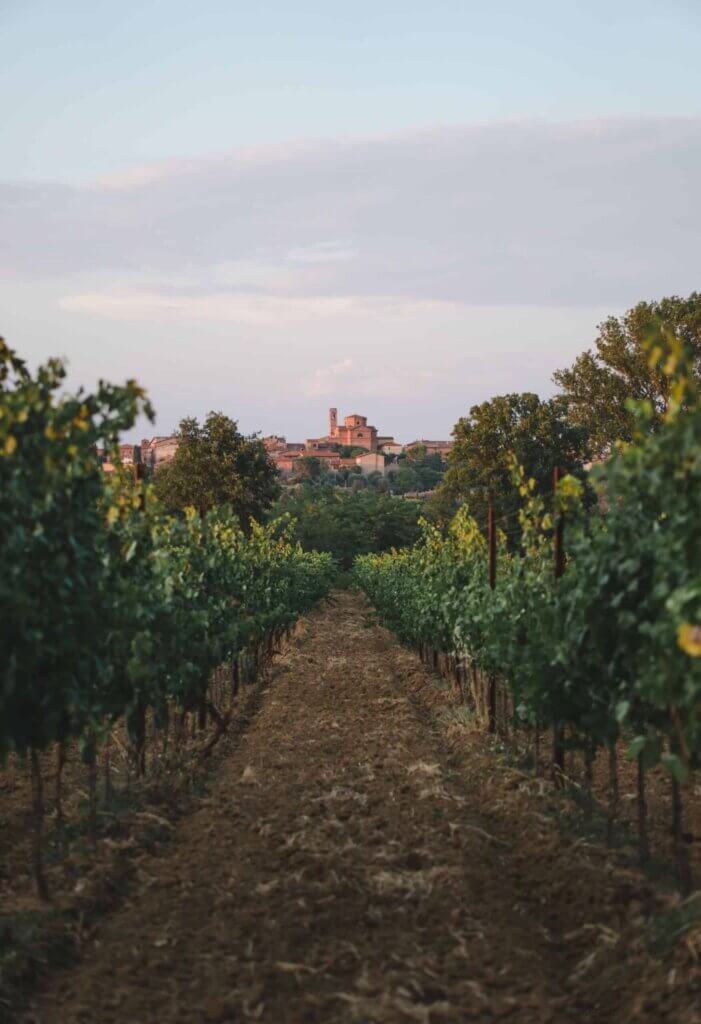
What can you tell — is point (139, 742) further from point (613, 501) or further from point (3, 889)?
point (613, 501)

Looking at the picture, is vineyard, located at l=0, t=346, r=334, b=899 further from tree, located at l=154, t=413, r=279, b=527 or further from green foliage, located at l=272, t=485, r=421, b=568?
green foliage, located at l=272, t=485, r=421, b=568

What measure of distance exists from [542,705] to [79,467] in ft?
15.5

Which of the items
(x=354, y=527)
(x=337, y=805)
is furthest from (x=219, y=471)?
(x=337, y=805)

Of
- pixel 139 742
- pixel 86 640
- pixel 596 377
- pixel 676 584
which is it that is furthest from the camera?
pixel 596 377

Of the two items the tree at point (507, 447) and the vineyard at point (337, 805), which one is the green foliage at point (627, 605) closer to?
the vineyard at point (337, 805)

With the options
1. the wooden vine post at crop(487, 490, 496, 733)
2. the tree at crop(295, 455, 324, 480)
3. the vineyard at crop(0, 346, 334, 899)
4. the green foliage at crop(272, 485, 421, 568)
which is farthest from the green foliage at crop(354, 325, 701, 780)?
the tree at crop(295, 455, 324, 480)

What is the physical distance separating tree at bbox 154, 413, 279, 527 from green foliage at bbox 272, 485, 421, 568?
1844cm

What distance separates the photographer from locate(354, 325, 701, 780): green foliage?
656 centimetres

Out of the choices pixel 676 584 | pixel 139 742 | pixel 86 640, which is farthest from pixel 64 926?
pixel 676 584

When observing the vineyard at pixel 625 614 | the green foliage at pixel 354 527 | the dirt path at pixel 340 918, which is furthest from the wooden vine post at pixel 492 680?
the green foliage at pixel 354 527

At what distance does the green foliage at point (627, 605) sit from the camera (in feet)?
21.5

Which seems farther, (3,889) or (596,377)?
(596,377)

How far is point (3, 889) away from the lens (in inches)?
326

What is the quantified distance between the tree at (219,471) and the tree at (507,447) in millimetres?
10100
